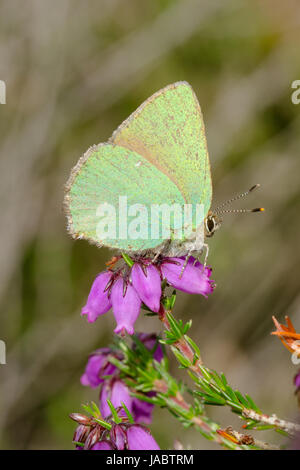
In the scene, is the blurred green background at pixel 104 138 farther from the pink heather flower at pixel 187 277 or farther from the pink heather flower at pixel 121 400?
the pink heather flower at pixel 187 277

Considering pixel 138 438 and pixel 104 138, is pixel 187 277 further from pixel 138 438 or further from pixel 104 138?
pixel 104 138

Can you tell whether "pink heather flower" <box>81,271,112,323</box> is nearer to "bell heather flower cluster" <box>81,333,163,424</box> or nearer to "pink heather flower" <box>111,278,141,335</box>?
"pink heather flower" <box>111,278,141,335</box>

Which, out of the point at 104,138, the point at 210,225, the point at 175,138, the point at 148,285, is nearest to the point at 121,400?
the point at 148,285

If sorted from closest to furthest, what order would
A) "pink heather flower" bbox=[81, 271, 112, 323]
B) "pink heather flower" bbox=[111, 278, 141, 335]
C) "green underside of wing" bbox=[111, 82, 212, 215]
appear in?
"pink heather flower" bbox=[111, 278, 141, 335] → "pink heather flower" bbox=[81, 271, 112, 323] → "green underside of wing" bbox=[111, 82, 212, 215]

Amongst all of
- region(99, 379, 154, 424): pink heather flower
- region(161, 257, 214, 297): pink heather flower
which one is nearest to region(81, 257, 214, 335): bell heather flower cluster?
region(161, 257, 214, 297): pink heather flower
